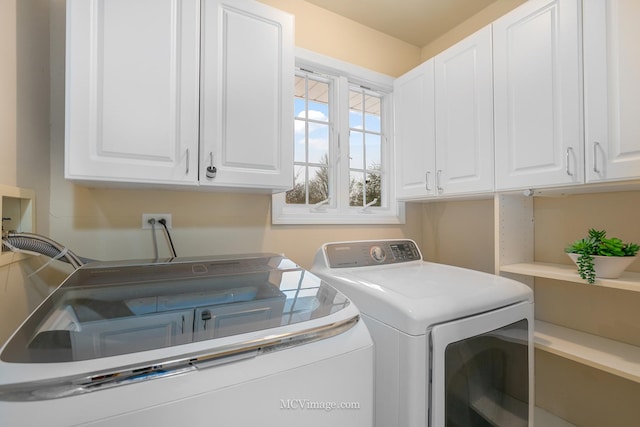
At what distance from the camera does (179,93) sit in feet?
4.01

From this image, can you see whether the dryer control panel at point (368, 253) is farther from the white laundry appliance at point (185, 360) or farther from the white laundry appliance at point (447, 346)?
the white laundry appliance at point (185, 360)

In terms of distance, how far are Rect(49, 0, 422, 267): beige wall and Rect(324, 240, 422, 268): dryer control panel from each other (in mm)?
448

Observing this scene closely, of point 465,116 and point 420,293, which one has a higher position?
point 465,116

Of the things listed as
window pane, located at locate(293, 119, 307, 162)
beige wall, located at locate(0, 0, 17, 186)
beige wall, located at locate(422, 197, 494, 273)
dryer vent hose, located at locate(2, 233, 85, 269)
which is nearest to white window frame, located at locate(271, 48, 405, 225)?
window pane, located at locate(293, 119, 307, 162)

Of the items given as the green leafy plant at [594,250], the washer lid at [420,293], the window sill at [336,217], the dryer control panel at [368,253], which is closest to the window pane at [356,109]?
the window sill at [336,217]

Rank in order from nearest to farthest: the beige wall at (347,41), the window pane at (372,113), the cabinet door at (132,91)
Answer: the cabinet door at (132,91), the beige wall at (347,41), the window pane at (372,113)

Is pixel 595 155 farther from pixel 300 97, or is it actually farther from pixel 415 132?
pixel 300 97

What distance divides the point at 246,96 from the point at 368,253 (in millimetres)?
1014

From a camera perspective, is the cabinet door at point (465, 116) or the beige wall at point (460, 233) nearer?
the cabinet door at point (465, 116)

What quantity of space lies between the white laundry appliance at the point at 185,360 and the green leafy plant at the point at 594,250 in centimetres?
117

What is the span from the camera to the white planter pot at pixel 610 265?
1211 mm

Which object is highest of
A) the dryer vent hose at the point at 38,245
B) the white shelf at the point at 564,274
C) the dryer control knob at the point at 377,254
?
the dryer vent hose at the point at 38,245

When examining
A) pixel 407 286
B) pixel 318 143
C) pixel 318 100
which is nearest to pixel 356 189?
pixel 318 143

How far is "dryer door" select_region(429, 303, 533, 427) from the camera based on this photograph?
0.96m
